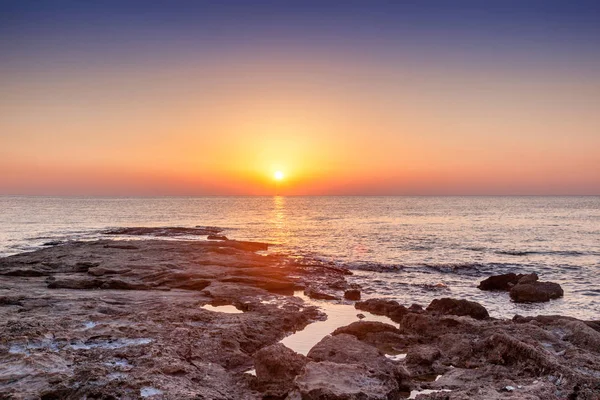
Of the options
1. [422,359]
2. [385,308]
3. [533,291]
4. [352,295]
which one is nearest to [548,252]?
[533,291]

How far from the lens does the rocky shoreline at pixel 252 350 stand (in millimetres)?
8711

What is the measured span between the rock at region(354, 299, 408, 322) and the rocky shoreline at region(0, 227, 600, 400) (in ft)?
0.18

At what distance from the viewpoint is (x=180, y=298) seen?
58.4 feet

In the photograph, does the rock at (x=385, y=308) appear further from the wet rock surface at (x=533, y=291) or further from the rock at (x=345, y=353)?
the wet rock surface at (x=533, y=291)

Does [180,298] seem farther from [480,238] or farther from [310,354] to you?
[480,238]

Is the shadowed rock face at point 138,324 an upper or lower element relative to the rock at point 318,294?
upper

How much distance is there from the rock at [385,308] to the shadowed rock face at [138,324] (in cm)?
242

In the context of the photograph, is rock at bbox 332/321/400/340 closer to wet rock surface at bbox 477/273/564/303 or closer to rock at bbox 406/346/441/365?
rock at bbox 406/346/441/365

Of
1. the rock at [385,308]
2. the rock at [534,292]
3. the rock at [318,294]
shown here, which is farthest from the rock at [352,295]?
the rock at [534,292]

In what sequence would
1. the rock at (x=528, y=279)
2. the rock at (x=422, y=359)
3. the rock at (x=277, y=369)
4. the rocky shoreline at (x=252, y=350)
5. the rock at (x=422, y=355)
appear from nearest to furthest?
the rocky shoreline at (x=252, y=350)
the rock at (x=277, y=369)
the rock at (x=422, y=359)
the rock at (x=422, y=355)
the rock at (x=528, y=279)

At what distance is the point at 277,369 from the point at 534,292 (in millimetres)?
17274

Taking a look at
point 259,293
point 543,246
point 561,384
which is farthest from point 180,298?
point 543,246

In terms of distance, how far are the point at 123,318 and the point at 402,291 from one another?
613 inches

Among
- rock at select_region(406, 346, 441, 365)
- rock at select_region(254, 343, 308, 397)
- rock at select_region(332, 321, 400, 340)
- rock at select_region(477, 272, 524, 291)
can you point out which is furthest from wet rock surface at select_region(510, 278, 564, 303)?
rock at select_region(254, 343, 308, 397)
